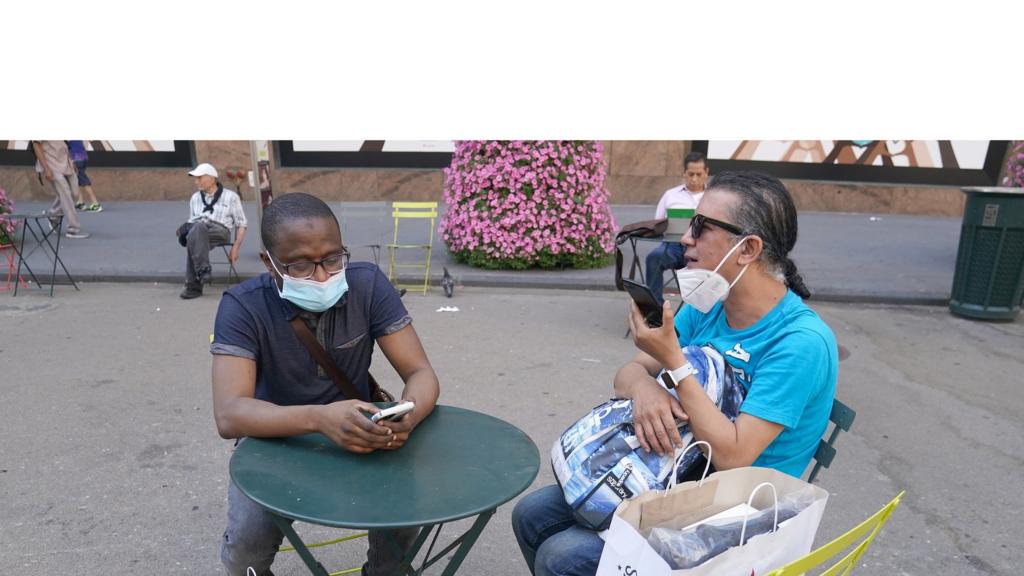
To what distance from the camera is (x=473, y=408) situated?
14.6 ft

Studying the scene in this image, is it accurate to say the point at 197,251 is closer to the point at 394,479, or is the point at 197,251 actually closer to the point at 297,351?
the point at 297,351

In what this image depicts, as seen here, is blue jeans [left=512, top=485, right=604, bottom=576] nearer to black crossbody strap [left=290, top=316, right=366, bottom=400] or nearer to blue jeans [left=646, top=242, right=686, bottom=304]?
black crossbody strap [left=290, top=316, right=366, bottom=400]

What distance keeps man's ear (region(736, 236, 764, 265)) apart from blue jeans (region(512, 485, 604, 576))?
868 millimetres

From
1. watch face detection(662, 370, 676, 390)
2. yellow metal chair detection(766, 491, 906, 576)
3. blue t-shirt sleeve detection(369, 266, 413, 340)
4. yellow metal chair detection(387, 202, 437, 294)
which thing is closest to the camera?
yellow metal chair detection(766, 491, 906, 576)

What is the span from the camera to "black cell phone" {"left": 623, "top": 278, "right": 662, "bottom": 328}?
6.09 feet

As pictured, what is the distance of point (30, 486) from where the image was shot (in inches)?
136

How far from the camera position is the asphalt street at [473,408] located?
9.96 feet

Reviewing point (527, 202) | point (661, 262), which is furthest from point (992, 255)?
point (527, 202)

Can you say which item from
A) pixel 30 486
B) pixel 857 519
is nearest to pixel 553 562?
pixel 857 519

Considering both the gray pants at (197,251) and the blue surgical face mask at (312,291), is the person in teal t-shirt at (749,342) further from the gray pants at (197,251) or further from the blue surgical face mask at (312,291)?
the gray pants at (197,251)

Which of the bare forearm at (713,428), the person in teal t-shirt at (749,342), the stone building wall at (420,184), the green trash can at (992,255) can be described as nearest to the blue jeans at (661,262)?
the green trash can at (992,255)

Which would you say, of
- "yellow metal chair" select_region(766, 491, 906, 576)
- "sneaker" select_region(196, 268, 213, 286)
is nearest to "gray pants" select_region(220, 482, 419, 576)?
"yellow metal chair" select_region(766, 491, 906, 576)
